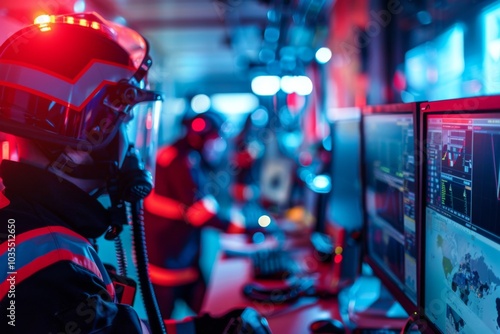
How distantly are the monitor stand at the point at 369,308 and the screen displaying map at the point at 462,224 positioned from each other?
0.51 meters

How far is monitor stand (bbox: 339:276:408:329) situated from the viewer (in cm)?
165

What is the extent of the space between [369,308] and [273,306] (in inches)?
15.2

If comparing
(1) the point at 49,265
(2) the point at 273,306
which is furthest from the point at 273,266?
(1) the point at 49,265

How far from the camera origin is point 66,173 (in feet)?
3.68

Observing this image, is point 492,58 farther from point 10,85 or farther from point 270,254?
point 10,85

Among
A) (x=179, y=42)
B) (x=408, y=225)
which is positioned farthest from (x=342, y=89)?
(x=179, y=42)

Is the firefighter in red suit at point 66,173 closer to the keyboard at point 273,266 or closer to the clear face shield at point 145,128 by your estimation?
the clear face shield at point 145,128

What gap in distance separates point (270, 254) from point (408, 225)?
130 centimetres

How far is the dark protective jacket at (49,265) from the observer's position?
829mm

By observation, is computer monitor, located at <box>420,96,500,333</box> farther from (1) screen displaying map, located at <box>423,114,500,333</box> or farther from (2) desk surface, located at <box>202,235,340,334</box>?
(2) desk surface, located at <box>202,235,340,334</box>

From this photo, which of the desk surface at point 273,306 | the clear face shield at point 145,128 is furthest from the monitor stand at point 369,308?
the clear face shield at point 145,128

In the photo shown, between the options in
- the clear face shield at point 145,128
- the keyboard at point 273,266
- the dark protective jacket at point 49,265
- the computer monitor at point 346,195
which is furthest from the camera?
the keyboard at point 273,266

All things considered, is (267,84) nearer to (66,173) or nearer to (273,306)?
(273,306)

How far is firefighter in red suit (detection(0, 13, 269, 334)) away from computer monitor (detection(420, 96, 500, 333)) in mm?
453
